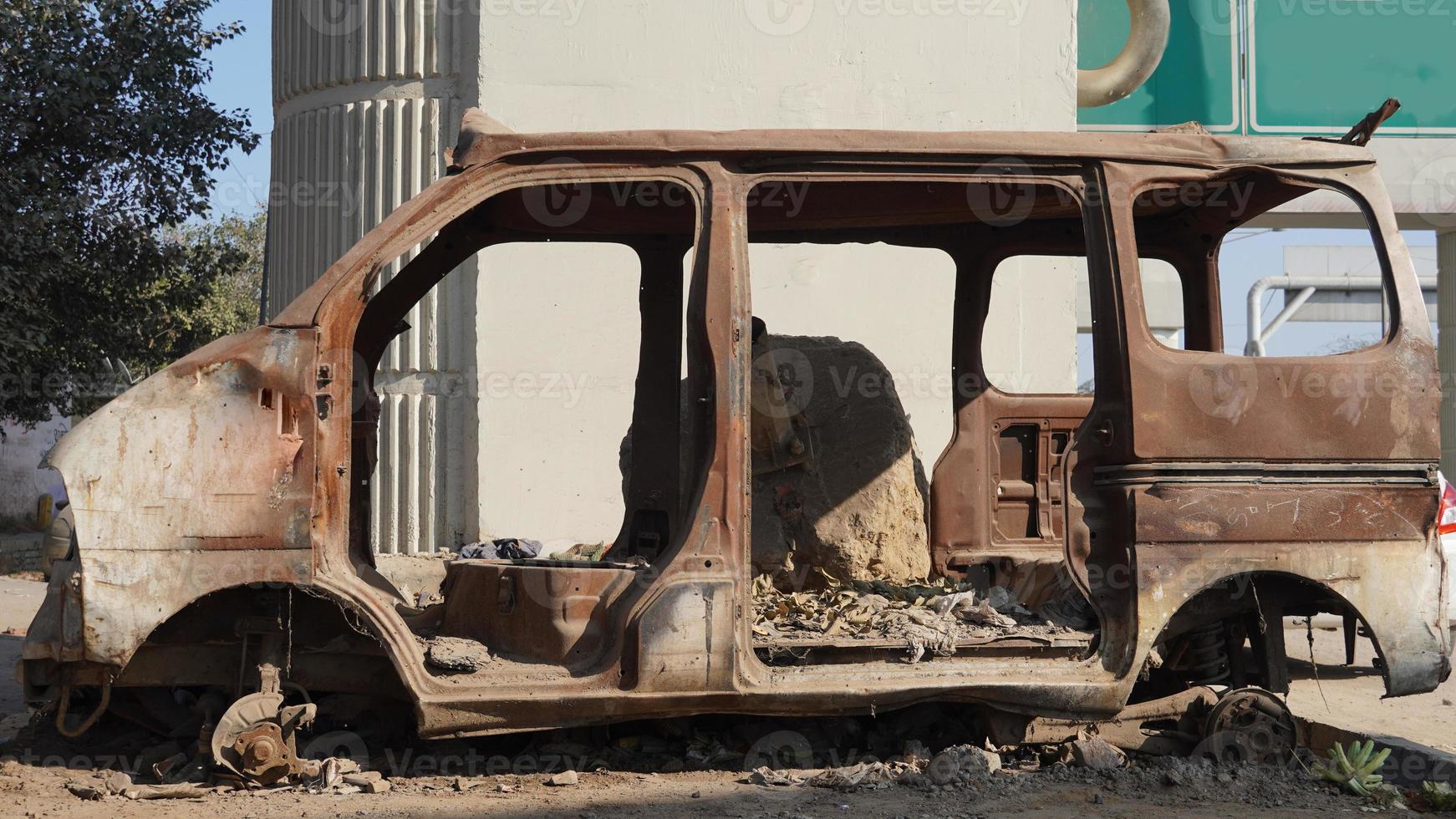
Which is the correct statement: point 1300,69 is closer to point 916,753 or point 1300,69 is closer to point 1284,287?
point 916,753

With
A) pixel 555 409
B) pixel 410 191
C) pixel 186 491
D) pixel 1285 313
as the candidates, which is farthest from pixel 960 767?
pixel 1285 313

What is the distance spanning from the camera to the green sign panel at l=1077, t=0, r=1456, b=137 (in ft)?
38.2

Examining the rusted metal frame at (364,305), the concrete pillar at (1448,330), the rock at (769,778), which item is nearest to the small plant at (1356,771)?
the rock at (769,778)

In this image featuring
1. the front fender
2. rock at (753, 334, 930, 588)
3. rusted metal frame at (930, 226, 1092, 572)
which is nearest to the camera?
the front fender

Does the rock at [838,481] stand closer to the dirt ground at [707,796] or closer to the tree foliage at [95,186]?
the dirt ground at [707,796]

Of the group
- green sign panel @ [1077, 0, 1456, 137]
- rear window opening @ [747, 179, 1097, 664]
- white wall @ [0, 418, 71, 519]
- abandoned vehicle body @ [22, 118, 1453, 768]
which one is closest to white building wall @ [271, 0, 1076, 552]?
green sign panel @ [1077, 0, 1456, 137]

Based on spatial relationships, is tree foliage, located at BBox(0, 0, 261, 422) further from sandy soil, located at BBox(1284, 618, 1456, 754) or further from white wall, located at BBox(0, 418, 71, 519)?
sandy soil, located at BBox(1284, 618, 1456, 754)

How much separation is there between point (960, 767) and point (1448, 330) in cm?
1114

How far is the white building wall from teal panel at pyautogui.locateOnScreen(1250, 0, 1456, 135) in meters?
2.99

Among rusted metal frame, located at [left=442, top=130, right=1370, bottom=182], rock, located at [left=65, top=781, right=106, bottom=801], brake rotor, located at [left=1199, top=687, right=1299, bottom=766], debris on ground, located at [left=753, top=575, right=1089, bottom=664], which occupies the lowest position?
rock, located at [left=65, top=781, right=106, bottom=801]

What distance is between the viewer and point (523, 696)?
154 inches

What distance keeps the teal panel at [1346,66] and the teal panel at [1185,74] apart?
0.21 meters

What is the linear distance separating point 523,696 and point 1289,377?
2660mm

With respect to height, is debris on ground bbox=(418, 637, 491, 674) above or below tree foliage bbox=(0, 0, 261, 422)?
below
